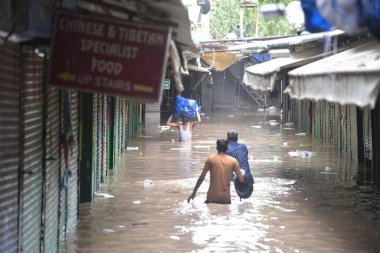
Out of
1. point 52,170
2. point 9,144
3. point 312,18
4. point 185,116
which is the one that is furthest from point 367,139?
point 9,144

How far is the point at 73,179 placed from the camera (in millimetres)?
9938

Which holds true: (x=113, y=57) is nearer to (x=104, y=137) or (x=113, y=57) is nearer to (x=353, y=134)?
(x=104, y=137)

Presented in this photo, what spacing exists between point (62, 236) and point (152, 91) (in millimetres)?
4463

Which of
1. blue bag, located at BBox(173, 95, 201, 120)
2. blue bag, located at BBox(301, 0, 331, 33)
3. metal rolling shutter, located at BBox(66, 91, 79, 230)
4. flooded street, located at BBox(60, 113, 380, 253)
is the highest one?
blue bag, located at BBox(301, 0, 331, 33)

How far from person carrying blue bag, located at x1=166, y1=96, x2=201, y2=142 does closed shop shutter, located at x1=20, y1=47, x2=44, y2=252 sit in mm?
15535

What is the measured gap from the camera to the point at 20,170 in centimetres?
612

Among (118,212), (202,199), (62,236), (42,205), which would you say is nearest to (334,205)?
(202,199)

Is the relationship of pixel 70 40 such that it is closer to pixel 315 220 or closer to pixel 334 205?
pixel 315 220

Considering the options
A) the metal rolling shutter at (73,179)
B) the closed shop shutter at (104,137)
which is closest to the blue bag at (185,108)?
the closed shop shutter at (104,137)

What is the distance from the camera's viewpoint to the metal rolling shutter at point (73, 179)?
9.52m

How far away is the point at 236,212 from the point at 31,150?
520cm

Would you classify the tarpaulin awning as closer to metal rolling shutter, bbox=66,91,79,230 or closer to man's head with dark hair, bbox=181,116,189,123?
metal rolling shutter, bbox=66,91,79,230

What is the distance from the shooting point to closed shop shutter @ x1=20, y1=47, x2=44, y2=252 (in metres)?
6.30

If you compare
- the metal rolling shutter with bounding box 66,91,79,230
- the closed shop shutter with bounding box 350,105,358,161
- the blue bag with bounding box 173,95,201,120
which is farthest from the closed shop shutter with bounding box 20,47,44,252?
the blue bag with bounding box 173,95,201,120
